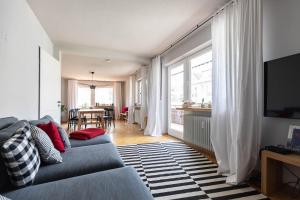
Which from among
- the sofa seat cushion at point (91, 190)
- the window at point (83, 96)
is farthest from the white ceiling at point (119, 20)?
the window at point (83, 96)

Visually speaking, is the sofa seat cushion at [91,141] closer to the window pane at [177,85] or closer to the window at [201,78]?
the window at [201,78]

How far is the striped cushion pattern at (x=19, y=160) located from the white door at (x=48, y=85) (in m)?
2.12

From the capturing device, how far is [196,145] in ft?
12.0

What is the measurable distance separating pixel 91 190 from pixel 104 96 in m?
10.2

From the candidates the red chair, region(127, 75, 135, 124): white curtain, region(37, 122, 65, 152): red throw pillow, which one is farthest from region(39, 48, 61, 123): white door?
the red chair

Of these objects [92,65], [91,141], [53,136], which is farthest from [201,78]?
[92,65]

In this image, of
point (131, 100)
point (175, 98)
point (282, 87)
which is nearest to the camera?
point (282, 87)

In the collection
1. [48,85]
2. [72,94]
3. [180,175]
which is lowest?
[180,175]

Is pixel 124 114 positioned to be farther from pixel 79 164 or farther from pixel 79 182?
pixel 79 182

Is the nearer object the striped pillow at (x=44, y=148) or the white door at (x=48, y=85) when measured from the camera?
the striped pillow at (x=44, y=148)

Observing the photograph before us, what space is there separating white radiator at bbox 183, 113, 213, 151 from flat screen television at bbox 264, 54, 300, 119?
1241 millimetres

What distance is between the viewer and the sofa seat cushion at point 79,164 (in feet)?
4.62

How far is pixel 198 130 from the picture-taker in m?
3.50

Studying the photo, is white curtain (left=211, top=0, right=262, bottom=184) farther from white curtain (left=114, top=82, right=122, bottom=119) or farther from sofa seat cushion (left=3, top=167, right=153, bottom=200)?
white curtain (left=114, top=82, right=122, bottom=119)
